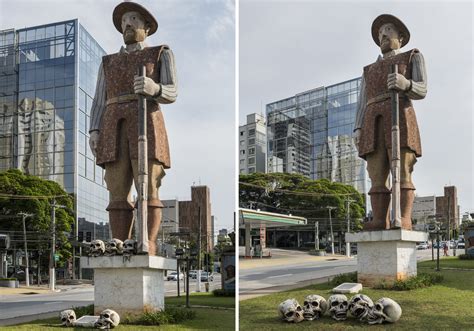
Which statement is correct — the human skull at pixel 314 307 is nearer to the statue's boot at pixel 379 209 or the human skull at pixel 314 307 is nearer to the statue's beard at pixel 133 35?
the statue's boot at pixel 379 209

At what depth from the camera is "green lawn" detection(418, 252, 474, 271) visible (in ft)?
22.8

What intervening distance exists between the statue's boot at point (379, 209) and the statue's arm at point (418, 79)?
3.59 feet

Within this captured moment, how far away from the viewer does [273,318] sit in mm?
6078

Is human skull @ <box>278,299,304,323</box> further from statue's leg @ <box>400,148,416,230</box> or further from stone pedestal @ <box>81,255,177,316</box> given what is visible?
statue's leg @ <box>400,148,416,230</box>

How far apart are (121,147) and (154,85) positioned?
0.76m

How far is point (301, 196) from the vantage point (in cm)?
728

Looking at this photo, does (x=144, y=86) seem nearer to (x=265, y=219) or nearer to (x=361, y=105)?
(x=265, y=219)

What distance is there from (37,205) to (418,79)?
436cm

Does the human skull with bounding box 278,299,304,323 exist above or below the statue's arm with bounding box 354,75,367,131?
below

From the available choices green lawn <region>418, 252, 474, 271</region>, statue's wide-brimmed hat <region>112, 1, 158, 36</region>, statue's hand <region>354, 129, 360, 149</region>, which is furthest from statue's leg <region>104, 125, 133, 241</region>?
green lawn <region>418, 252, 474, 271</region>

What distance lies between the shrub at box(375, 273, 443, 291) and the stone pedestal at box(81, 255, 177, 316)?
238 centimetres

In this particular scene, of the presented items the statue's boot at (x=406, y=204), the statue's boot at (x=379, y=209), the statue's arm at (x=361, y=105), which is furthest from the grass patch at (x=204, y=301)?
the statue's arm at (x=361, y=105)

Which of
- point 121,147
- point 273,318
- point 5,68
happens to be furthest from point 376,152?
point 5,68

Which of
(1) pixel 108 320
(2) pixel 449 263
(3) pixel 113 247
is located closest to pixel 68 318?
(1) pixel 108 320
